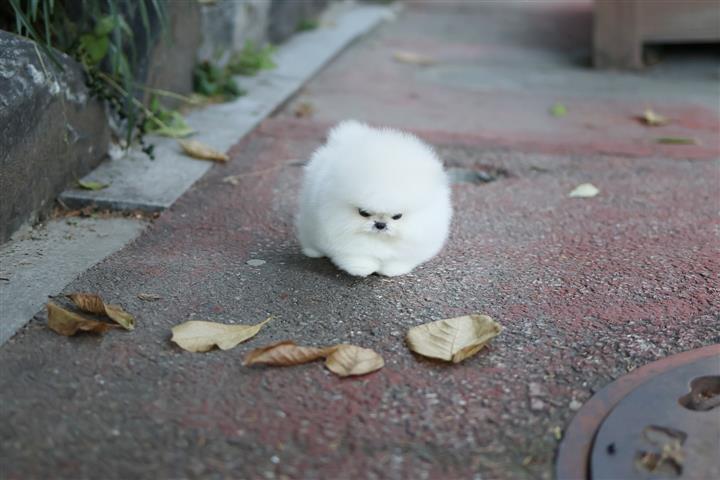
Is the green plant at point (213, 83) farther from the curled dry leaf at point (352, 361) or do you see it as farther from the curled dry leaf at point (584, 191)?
the curled dry leaf at point (352, 361)

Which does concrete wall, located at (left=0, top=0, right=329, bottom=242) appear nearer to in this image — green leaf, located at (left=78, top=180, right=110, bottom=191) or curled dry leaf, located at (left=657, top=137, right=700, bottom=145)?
green leaf, located at (left=78, top=180, right=110, bottom=191)

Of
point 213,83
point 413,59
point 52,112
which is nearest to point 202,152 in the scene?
point 52,112

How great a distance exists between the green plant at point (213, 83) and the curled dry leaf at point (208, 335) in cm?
250

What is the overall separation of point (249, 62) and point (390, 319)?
10.3 ft

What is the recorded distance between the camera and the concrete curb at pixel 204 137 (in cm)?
324

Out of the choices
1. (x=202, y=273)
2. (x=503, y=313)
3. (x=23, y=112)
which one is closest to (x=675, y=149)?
(x=503, y=313)

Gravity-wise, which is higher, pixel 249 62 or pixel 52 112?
pixel 52 112

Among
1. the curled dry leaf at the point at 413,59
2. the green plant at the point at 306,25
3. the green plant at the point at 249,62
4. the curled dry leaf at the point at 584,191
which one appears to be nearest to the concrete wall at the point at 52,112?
the green plant at the point at 249,62

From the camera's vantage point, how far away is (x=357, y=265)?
256cm

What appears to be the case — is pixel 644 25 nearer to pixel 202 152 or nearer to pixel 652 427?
pixel 202 152

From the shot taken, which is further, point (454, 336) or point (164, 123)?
point (164, 123)

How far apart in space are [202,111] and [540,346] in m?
2.58

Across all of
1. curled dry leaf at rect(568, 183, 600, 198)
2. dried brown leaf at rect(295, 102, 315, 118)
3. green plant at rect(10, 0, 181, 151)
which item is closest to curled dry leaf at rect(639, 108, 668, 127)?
curled dry leaf at rect(568, 183, 600, 198)

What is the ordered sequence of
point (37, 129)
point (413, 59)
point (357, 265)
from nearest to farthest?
point (357, 265), point (37, 129), point (413, 59)
